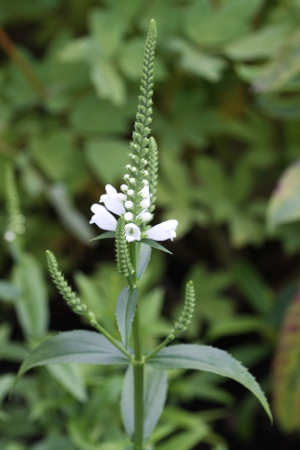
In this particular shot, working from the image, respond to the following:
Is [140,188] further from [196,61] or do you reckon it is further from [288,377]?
[196,61]

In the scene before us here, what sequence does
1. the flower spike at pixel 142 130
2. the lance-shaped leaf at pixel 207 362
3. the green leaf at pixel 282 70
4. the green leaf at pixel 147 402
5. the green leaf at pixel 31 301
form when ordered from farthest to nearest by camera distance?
the green leaf at pixel 282 70
the green leaf at pixel 31 301
the green leaf at pixel 147 402
the lance-shaped leaf at pixel 207 362
the flower spike at pixel 142 130

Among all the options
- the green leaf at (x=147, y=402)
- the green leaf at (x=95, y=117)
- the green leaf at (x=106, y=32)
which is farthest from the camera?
the green leaf at (x=95, y=117)

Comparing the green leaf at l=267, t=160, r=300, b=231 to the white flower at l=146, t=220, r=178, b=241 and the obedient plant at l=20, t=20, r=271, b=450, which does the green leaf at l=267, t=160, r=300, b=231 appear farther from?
the white flower at l=146, t=220, r=178, b=241

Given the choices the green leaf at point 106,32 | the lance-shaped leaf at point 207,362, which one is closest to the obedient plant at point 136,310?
the lance-shaped leaf at point 207,362

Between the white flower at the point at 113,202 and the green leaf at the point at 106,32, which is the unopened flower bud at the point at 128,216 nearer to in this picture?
the white flower at the point at 113,202

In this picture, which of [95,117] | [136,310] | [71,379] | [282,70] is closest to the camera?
[136,310]

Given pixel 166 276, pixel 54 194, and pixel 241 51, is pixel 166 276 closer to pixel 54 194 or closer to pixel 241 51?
pixel 54 194

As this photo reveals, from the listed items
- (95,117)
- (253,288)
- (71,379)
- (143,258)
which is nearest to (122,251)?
(143,258)

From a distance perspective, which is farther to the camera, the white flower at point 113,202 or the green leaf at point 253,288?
the green leaf at point 253,288

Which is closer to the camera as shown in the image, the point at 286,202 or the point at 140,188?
the point at 140,188
